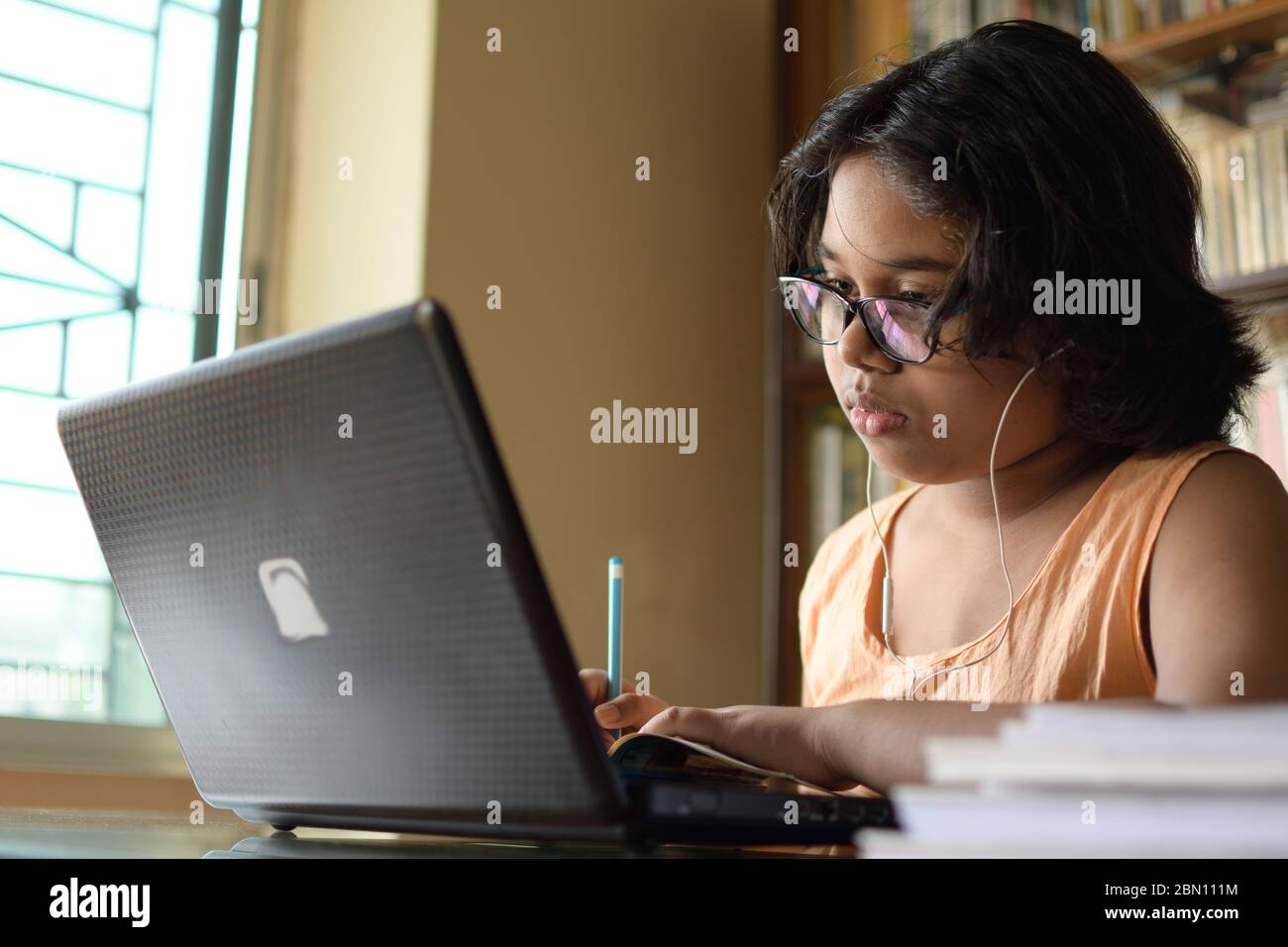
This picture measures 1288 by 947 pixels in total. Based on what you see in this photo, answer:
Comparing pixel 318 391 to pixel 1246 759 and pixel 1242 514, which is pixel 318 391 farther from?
pixel 1242 514

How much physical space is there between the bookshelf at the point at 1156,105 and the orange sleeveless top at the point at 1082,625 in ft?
2.31

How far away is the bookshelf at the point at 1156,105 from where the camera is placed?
1710 millimetres

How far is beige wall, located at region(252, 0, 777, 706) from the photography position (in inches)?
73.6

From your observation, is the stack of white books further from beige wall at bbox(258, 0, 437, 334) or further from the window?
the window

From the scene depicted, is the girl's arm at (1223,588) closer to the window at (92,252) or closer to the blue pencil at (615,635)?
the blue pencil at (615,635)

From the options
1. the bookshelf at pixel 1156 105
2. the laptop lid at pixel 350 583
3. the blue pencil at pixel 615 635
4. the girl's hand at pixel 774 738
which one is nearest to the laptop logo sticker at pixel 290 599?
the laptop lid at pixel 350 583

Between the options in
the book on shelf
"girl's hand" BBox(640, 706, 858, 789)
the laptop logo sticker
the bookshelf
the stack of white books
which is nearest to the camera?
the stack of white books

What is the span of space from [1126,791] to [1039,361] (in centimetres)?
58

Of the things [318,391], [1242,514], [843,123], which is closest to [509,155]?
[843,123]

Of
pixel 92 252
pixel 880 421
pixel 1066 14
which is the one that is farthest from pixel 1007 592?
pixel 92 252

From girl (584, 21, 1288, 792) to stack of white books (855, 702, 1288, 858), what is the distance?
15.1 inches

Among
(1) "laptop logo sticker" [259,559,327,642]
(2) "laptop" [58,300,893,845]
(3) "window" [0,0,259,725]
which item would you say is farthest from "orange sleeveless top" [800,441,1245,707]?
(3) "window" [0,0,259,725]

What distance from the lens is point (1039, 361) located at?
94 centimetres
